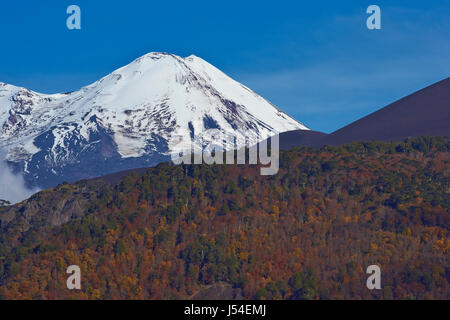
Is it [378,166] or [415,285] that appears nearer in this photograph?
[415,285]

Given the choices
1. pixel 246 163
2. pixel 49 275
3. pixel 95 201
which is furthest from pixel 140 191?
pixel 49 275

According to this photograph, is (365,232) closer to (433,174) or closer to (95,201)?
(433,174)

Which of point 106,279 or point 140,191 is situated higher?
point 140,191
